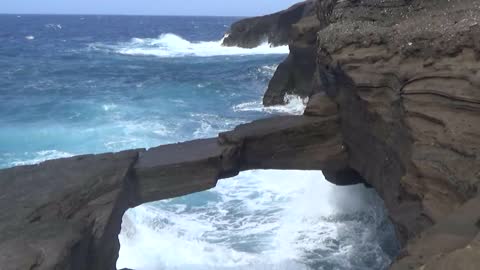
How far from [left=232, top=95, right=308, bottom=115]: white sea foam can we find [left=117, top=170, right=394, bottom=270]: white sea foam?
6752mm

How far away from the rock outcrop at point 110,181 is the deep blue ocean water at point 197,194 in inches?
45.9

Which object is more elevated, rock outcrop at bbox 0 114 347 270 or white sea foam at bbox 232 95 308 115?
rock outcrop at bbox 0 114 347 270

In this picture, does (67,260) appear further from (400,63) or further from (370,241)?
(370,241)

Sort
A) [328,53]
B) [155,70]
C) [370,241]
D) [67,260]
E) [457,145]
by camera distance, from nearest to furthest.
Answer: [67,260] → [457,145] → [328,53] → [370,241] → [155,70]

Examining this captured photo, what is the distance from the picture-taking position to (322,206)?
9094mm

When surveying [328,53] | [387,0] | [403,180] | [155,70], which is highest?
[387,0]

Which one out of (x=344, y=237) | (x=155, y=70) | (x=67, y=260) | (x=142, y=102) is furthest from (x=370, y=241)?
(x=155, y=70)

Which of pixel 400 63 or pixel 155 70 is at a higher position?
pixel 400 63

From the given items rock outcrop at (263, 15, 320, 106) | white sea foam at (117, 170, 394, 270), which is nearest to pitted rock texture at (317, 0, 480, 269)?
white sea foam at (117, 170, 394, 270)

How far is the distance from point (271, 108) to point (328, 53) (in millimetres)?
10374

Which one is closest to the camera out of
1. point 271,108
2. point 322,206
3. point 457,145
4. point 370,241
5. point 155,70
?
point 457,145

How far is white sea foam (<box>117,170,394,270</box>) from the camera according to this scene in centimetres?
751

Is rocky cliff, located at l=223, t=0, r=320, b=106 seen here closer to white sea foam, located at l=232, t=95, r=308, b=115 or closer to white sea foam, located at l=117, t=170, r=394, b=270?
white sea foam, located at l=232, t=95, r=308, b=115

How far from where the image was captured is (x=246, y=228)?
27.6ft
